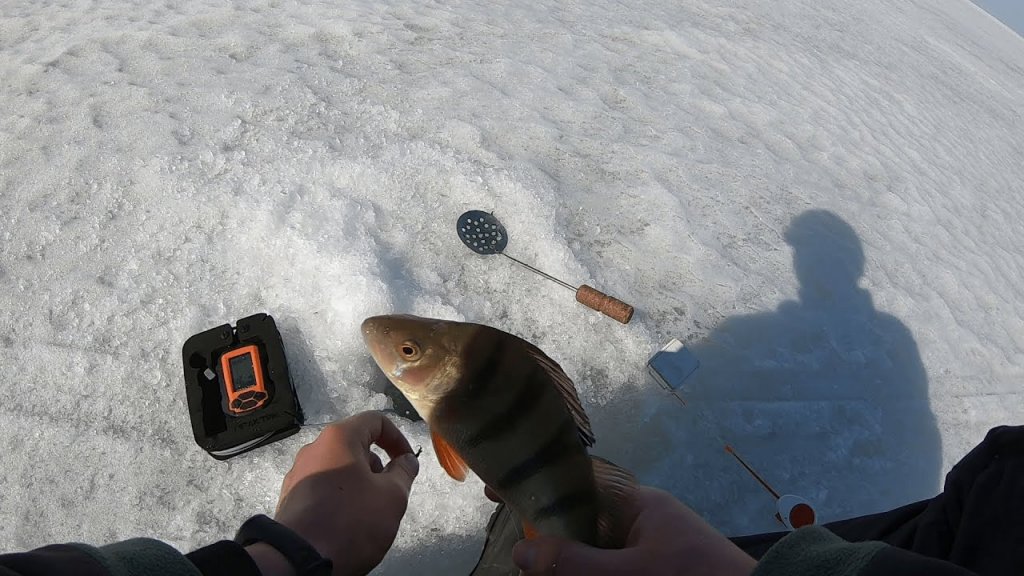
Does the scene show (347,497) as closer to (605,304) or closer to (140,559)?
(140,559)

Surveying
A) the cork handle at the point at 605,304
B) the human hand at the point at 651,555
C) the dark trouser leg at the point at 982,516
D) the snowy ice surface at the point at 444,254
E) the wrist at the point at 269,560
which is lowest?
the snowy ice surface at the point at 444,254

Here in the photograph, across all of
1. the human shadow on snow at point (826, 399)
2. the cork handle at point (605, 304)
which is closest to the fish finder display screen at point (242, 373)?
the cork handle at point (605, 304)

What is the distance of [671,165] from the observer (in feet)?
11.5

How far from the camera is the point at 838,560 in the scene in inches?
38.3

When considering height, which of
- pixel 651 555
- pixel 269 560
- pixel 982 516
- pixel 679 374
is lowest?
pixel 679 374

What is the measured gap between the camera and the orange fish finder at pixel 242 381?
1.84 m

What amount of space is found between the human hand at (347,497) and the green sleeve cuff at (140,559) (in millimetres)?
483

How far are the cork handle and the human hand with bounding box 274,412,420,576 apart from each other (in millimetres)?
1101

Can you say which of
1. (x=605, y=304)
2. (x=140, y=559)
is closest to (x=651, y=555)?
(x=140, y=559)

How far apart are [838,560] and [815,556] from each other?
0.04 meters

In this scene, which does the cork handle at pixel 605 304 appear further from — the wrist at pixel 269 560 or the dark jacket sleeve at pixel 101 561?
the dark jacket sleeve at pixel 101 561

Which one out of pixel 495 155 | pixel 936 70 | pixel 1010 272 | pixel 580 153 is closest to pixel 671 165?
pixel 580 153

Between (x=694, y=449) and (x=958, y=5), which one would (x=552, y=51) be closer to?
(x=694, y=449)

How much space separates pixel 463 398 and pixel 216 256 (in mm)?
1554
